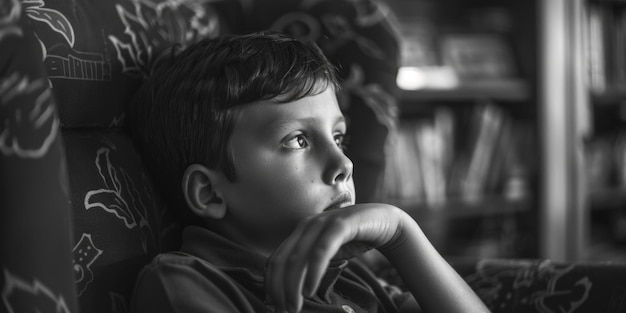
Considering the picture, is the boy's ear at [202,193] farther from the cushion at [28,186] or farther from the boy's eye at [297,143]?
the cushion at [28,186]

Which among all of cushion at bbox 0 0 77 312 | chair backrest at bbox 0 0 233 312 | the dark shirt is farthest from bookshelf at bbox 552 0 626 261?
cushion at bbox 0 0 77 312

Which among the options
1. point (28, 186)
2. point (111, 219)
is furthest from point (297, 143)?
point (28, 186)

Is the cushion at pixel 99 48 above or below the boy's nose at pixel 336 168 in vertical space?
above

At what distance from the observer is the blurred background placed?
2.02 m

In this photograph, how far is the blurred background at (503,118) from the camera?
2018mm

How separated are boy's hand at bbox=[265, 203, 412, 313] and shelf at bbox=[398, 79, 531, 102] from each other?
1.18 metres

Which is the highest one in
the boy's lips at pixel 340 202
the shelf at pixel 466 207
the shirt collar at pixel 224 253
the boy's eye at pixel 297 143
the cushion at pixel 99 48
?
the cushion at pixel 99 48

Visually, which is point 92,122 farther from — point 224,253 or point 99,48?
point 224,253

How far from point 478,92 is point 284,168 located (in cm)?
131

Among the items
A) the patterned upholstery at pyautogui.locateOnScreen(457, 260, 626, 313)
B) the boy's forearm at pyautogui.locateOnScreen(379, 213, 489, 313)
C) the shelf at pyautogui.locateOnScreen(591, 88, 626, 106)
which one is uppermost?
the boy's forearm at pyautogui.locateOnScreen(379, 213, 489, 313)

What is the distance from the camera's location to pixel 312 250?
684 mm

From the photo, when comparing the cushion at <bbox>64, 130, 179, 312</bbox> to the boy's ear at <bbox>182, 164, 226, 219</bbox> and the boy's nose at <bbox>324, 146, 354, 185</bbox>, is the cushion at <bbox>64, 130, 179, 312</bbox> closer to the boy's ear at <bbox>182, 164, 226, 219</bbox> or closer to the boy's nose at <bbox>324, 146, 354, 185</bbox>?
the boy's ear at <bbox>182, 164, 226, 219</bbox>

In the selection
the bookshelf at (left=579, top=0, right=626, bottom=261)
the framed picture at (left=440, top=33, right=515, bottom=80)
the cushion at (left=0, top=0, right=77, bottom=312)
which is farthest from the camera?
the bookshelf at (left=579, top=0, right=626, bottom=261)

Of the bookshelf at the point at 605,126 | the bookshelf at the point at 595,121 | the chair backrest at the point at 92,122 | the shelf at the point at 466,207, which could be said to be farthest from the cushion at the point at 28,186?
the bookshelf at the point at 605,126
